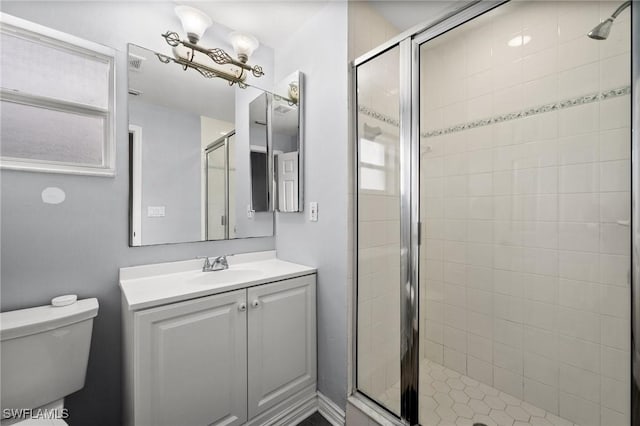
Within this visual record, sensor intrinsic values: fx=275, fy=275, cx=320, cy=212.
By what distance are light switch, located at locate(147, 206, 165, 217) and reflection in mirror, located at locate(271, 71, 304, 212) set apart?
0.71m

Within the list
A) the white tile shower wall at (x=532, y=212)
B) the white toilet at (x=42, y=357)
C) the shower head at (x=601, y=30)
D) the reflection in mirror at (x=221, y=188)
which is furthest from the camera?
the reflection in mirror at (x=221, y=188)

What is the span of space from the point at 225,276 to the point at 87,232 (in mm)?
721

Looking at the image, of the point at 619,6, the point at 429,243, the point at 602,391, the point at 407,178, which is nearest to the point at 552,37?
the point at 619,6

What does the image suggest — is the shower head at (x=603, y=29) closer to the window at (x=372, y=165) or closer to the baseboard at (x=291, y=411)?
the window at (x=372, y=165)

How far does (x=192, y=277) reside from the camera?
1572mm

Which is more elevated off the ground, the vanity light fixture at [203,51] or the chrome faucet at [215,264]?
the vanity light fixture at [203,51]

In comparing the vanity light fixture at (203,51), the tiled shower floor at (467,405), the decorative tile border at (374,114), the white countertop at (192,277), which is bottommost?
the tiled shower floor at (467,405)

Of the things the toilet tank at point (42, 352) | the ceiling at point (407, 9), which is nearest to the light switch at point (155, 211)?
the toilet tank at point (42, 352)

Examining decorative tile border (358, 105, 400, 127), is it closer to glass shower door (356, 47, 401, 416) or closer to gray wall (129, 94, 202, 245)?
glass shower door (356, 47, 401, 416)

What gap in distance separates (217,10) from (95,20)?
0.66 meters

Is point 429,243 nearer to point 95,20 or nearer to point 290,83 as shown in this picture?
point 290,83

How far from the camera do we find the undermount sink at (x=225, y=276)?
1.58 metres

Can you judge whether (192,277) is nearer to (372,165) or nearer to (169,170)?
(169,170)

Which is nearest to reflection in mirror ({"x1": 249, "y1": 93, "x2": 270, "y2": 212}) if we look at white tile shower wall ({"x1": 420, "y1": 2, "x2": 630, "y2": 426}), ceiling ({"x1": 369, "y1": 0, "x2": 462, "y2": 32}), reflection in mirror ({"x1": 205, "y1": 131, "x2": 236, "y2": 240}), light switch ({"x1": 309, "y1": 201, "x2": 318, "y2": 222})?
reflection in mirror ({"x1": 205, "y1": 131, "x2": 236, "y2": 240})
